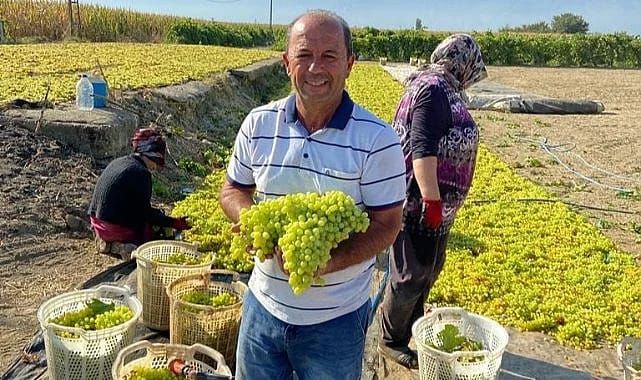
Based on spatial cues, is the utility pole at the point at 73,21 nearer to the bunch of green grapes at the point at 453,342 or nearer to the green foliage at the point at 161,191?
the green foliage at the point at 161,191

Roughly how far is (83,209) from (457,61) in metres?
4.78

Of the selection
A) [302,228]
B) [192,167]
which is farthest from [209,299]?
[192,167]

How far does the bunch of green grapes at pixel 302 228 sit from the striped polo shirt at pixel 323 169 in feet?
0.42

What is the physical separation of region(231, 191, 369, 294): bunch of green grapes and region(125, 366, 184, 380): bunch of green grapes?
1294 mm

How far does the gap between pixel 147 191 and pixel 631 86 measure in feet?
92.1

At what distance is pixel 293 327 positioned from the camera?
2531 mm

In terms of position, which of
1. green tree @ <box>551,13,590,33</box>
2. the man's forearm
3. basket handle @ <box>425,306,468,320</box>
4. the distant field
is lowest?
basket handle @ <box>425,306,468,320</box>

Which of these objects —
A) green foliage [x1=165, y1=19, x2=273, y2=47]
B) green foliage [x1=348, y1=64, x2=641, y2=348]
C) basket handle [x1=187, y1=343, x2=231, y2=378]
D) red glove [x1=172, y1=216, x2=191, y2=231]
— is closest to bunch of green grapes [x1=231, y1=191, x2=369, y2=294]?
basket handle [x1=187, y1=343, x2=231, y2=378]

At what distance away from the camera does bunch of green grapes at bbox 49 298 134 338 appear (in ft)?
12.1

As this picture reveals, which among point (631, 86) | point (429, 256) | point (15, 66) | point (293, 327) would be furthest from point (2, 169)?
point (631, 86)

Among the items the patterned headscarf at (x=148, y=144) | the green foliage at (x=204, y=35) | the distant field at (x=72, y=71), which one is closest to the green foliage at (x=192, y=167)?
the distant field at (x=72, y=71)

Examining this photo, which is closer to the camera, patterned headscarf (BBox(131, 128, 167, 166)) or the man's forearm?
the man's forearm

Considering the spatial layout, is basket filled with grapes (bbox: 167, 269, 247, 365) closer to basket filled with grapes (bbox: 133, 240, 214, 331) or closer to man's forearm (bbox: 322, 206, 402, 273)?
basket filled with grapes (bbox: 133, 240, 214, 331)

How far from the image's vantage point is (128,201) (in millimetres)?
5969
